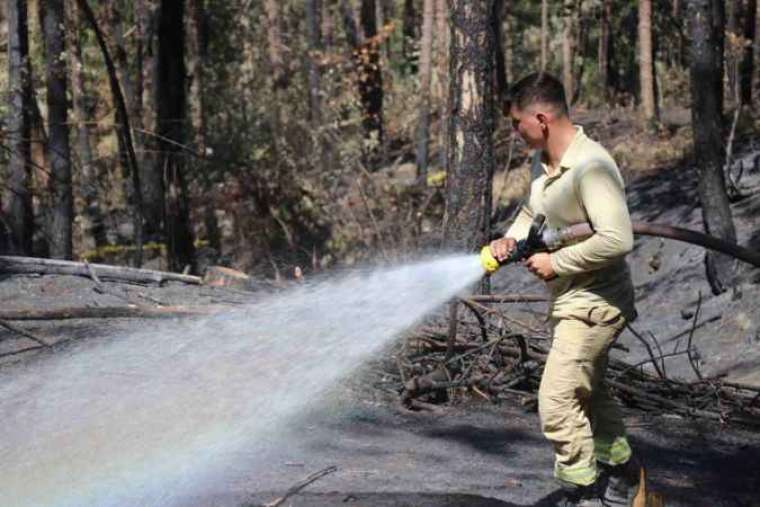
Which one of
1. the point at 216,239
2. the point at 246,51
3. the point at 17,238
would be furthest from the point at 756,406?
the point at 246,51

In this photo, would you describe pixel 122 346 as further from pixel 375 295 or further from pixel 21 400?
pixel 375 295

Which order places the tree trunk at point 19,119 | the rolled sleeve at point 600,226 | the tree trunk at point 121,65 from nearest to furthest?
1. the rolled sleeve at point 600,226
2. the tree trunk at point 19,119
3. the tree trunk at point 121,65

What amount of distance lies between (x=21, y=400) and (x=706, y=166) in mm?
8498

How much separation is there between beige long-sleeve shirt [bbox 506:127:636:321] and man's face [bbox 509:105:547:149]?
0.13 meters

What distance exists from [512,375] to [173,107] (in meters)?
10.7

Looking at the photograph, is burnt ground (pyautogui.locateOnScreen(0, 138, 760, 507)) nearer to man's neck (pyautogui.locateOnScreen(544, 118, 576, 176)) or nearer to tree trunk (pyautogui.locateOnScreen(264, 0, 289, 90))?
man's neck (pyautogui.locateOnScreen(544, 118, 576, 176))

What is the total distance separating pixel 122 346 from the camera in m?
8.61

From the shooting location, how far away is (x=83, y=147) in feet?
87.1

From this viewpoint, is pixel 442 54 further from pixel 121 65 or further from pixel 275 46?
pixel 275 46

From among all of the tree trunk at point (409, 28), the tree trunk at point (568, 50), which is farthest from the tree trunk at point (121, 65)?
the tree trunk at point (409, 28)

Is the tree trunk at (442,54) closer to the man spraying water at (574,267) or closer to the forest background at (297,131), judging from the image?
the forest background at (297,131)

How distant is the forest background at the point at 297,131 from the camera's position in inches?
512

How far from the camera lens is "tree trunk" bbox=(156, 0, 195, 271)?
17.4m

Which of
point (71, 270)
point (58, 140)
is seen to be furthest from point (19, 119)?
point (71, 270)
